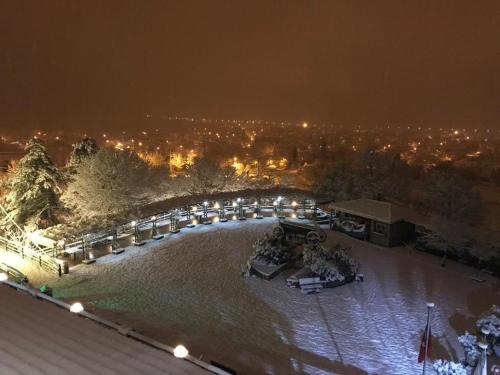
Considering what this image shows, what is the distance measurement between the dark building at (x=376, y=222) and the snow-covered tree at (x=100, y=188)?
12.9m

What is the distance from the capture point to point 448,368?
9688mm

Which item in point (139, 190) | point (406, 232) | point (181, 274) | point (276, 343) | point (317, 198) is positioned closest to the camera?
point (276, 343)

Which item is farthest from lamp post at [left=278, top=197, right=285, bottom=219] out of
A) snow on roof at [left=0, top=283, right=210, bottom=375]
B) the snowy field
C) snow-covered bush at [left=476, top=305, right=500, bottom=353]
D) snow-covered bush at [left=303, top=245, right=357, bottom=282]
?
snow on roof at [left=0, top=283, right=210, bottom=375]

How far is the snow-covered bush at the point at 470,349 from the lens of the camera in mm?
10227

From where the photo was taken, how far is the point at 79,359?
6.73 metres

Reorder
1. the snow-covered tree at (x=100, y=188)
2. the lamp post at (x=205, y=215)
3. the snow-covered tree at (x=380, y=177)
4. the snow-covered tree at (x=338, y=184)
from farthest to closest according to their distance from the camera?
the snow-covered tree at (x=380, y=177)
the snow-covered tree at (x=338, y=184)
the snow-covered tree at (x=100, y=188)
the lamp post at (x=205, y=215)

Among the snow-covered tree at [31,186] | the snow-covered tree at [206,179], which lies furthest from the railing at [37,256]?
the snow-covered tree at [206,179]

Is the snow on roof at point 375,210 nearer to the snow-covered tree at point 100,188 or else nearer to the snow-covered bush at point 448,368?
the snow-covered bush at point 448,368

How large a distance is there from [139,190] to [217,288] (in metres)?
15.3

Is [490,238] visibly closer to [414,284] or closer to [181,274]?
[414,284]

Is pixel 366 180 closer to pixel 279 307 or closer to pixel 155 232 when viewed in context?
pixel 155 232

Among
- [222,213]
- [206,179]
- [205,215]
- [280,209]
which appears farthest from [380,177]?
[205,215]

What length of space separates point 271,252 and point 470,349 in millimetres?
7996

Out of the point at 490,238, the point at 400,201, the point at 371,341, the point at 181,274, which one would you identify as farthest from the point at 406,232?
the point at 400,201
